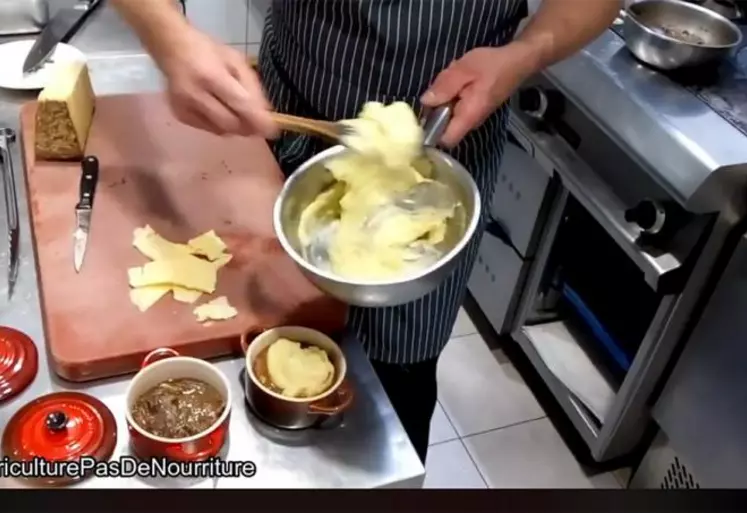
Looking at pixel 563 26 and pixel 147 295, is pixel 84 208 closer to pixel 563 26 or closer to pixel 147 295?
pixel 147 295

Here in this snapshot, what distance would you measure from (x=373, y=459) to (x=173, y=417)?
16 cm

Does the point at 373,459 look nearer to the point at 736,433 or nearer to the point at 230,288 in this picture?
the point at 230,288

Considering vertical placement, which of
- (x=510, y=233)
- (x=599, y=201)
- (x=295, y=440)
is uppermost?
(x=295, y=440)

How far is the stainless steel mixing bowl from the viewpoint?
0.65m

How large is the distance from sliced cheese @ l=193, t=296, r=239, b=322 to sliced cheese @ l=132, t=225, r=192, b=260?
0.06m

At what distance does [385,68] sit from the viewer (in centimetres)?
88

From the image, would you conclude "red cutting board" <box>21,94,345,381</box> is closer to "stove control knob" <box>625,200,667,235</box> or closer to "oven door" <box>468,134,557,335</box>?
"stove control knob" <box>625,200,667,235</box>

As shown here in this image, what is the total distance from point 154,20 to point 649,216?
704 mm

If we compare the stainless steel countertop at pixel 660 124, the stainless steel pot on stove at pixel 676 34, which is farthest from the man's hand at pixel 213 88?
the stainless steel pot on stove at pixel 676 34

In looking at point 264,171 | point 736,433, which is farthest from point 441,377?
point 264,171

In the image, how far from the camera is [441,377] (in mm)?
1636

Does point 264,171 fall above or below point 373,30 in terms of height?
below

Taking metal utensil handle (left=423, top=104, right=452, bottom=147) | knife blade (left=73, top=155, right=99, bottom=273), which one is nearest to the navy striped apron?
metal utensil handle (left=423, top=104, right=452, bottom=147)

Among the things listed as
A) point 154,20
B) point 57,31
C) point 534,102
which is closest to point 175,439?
point 154,20
